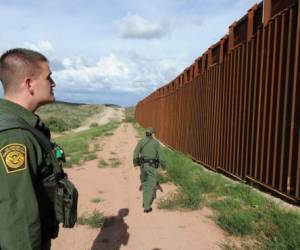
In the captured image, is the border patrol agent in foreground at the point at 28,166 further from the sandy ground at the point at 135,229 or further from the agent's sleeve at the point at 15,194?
the sandy ground at the point at 135,229

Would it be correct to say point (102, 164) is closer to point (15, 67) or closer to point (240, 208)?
point (240, 208)

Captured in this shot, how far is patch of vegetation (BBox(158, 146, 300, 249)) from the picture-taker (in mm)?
5386

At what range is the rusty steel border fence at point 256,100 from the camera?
6.32 m

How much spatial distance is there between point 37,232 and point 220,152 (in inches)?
346

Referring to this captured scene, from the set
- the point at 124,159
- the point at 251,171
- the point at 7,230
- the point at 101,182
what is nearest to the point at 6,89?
the point at 7,230

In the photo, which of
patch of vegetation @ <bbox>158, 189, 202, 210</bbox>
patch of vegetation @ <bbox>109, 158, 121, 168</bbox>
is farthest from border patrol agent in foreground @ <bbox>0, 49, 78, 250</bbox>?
patch of vegetation @ <bbox>109, 158, 121, 168</bbox>

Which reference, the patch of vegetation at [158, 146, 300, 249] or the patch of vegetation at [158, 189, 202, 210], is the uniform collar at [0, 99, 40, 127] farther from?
the patch of vegetation at [158, 189, 202, 210]

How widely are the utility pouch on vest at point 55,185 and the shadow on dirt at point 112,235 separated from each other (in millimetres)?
3854

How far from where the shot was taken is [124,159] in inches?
671

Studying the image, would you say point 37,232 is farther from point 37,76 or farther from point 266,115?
point 266,115

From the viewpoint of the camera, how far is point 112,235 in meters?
6.46

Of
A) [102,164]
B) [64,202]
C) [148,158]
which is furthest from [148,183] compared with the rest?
[102,164]

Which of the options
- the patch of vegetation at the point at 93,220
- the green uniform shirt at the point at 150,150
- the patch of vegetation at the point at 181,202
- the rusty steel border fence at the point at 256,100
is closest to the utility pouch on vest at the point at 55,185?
the rusty steel border fence at the point at 256,100

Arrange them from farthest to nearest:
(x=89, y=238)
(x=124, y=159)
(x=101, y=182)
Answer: (x=124, y=159)
(x=101, y=182)
(x=89, y=238)
